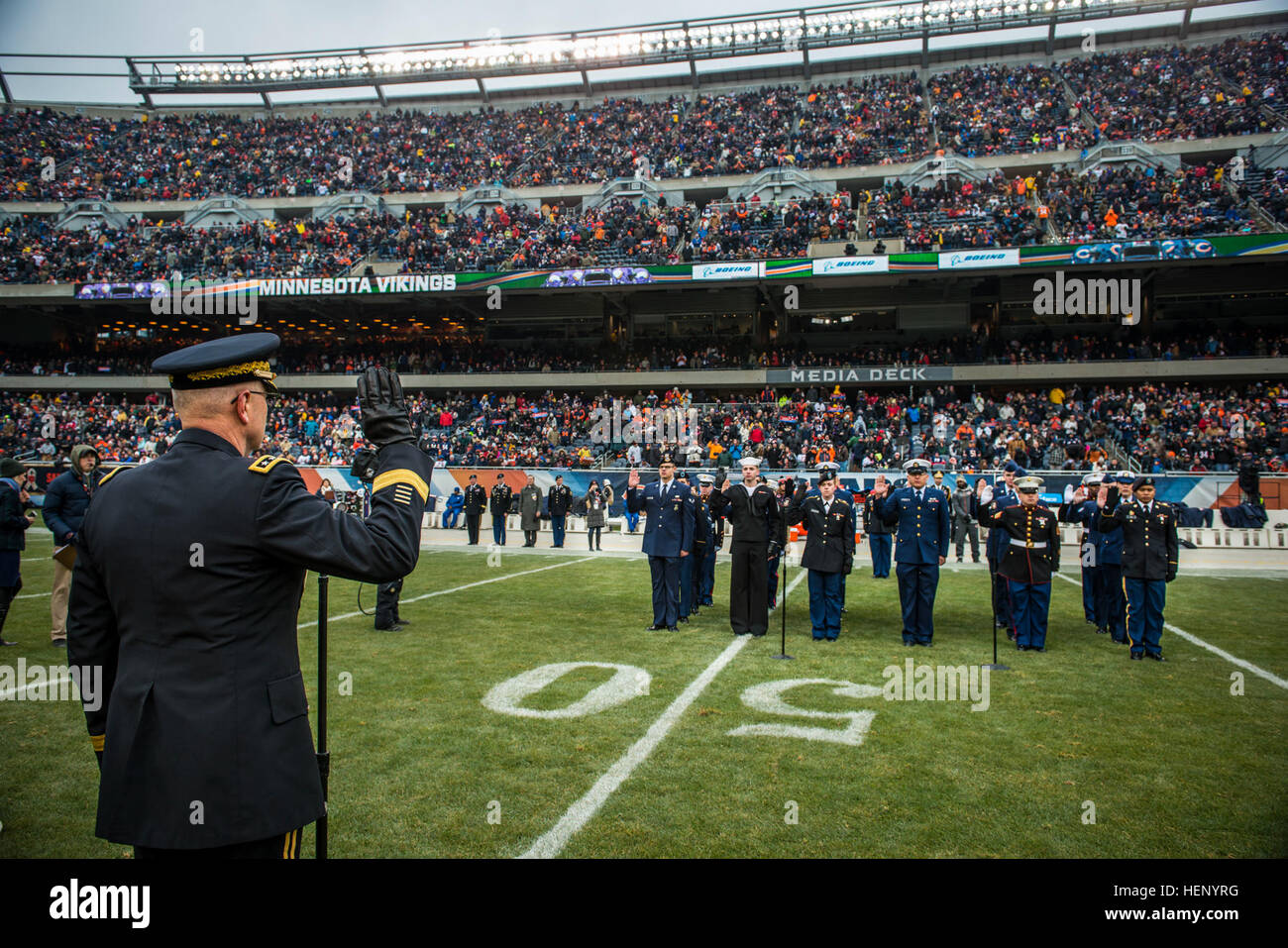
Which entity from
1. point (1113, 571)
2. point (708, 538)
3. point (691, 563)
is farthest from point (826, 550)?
point (1113, 571)

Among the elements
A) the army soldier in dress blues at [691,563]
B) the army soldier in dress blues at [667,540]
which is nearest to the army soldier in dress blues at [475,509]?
the army soldier in dress blues at [691,563]

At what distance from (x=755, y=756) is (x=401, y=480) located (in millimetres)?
4055

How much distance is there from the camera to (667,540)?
10.1 meters

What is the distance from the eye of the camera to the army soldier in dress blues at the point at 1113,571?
368 inches

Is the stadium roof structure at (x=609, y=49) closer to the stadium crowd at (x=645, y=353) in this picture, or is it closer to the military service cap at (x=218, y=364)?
the stadium crowd at (x=645, y=353)

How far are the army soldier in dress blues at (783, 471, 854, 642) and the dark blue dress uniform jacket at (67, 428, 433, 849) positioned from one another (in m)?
7.84

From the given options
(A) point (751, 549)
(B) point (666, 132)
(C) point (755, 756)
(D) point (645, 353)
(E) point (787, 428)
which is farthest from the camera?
(B) point (666, 132)

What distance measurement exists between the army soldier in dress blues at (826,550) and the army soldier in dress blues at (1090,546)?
3004 mm

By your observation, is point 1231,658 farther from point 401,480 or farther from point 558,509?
point 558,509

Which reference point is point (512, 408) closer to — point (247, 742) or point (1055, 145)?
point (1055, 145)

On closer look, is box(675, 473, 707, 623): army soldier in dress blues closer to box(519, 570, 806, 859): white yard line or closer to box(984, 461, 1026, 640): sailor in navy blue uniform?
box(519, 570, 806, 859): white yard line

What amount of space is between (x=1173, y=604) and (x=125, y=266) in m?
44.6
